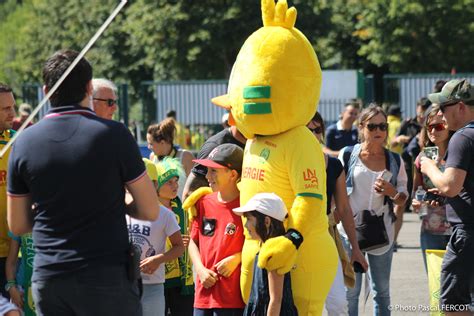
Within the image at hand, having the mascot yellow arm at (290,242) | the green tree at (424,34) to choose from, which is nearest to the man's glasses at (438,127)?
the mascot yellow arm at (290,242)

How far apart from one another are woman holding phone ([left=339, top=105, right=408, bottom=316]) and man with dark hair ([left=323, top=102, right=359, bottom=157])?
4.82 metres

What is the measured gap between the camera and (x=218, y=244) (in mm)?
6090

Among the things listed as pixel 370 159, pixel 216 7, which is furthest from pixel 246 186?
pixel 216 7

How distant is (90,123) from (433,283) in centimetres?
331

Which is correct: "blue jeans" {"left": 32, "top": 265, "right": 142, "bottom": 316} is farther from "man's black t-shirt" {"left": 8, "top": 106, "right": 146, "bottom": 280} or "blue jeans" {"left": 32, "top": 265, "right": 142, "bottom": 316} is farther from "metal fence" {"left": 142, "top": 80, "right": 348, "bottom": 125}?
"metal fence" {"left": 142, "top": 80, "right": 348, "bottom": 125}

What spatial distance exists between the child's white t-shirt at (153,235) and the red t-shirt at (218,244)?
265 millimetres

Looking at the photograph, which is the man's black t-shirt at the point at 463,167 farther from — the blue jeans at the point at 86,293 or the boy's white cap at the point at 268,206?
the blue jeans at the point at 86,293

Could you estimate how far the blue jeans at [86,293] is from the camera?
14.6ft

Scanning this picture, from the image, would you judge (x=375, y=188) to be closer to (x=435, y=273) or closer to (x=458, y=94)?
(x=435, y=273)

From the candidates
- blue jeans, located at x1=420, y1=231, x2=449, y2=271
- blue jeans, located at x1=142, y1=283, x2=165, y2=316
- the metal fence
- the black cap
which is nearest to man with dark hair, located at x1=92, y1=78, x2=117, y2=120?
the black cap

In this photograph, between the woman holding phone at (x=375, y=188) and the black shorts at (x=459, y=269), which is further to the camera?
the woman holding phone at (x=375, y=188)

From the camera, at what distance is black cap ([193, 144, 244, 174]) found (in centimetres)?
621

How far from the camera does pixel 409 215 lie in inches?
701

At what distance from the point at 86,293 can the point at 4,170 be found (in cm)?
200
